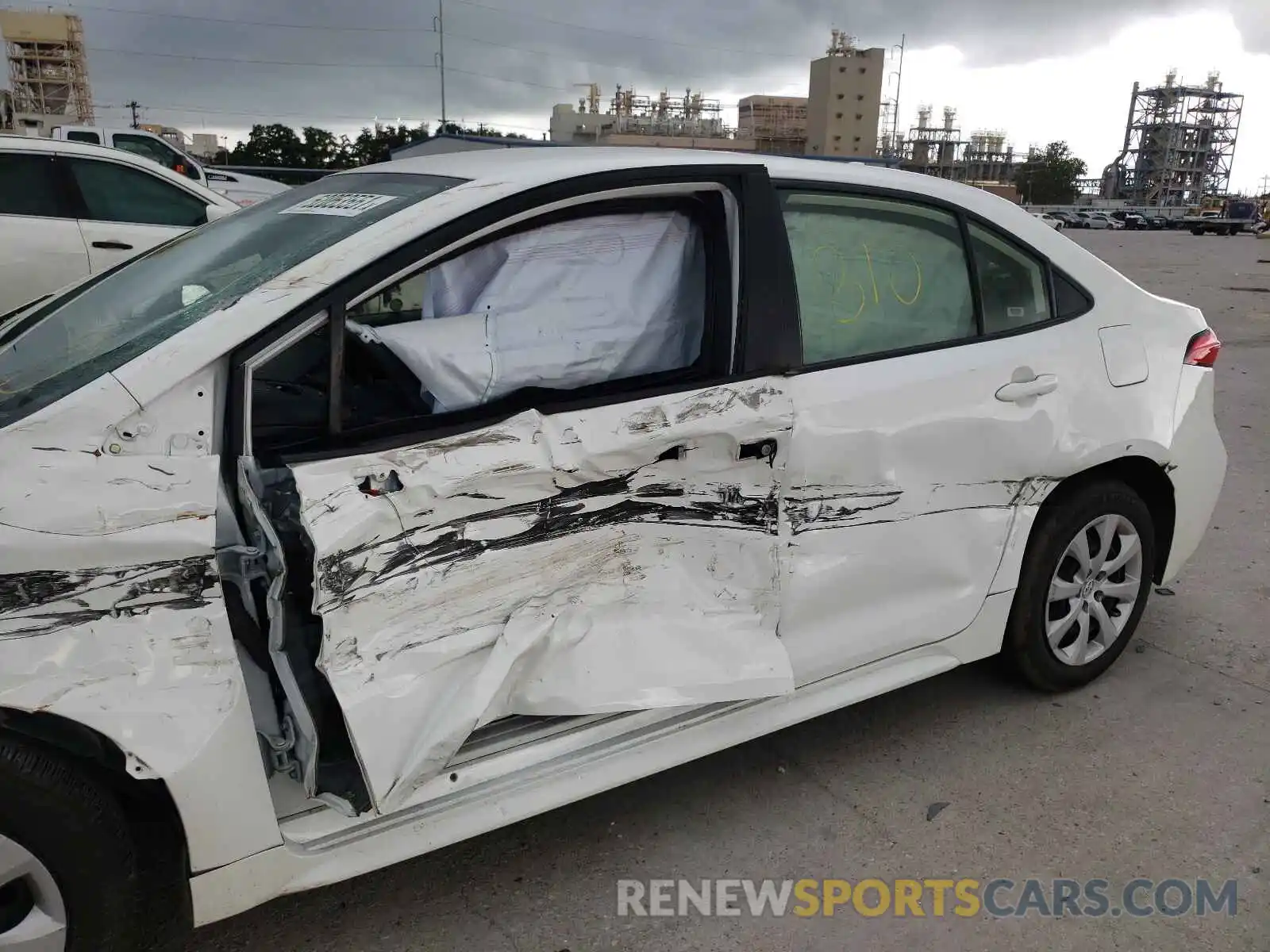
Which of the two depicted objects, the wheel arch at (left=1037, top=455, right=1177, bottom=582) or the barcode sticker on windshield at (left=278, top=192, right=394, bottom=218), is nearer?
the barcode sticker on windshield at (left=278, top=192, right=394, bottom=218)

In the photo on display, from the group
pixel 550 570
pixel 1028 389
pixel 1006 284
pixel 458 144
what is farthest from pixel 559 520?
pixel 458 144

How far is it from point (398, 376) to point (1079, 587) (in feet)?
7.61

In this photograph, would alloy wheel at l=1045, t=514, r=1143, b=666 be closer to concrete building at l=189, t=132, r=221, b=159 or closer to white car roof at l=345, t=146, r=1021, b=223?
white car roof at l=345, t=146, r=1021, b=223

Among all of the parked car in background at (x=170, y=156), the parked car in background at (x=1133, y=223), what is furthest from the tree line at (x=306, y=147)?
the parked car in background at (x=1133, y=223)

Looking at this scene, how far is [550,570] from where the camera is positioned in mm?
2240

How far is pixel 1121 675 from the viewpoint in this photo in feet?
11.6

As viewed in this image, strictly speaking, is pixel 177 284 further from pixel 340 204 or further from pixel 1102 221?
pixel 1102 221

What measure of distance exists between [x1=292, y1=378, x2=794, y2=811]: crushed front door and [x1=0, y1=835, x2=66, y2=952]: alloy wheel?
1.92 feet

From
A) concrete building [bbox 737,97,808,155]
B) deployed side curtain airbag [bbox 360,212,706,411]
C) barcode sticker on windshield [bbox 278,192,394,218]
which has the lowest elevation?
deployed side curtain airbag [bbox 360,212,706,411]

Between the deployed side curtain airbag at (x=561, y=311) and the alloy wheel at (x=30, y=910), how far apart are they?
1.19 metres

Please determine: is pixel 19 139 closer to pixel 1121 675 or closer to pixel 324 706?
pixel 324 706

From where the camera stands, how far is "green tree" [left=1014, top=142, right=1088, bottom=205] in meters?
110

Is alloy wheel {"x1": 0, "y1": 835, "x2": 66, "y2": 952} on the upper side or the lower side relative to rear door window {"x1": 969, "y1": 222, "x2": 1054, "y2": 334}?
lower

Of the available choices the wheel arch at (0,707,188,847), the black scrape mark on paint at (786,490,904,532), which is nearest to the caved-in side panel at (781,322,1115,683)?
the black scrape mark on paint at (786,490,904,532)
